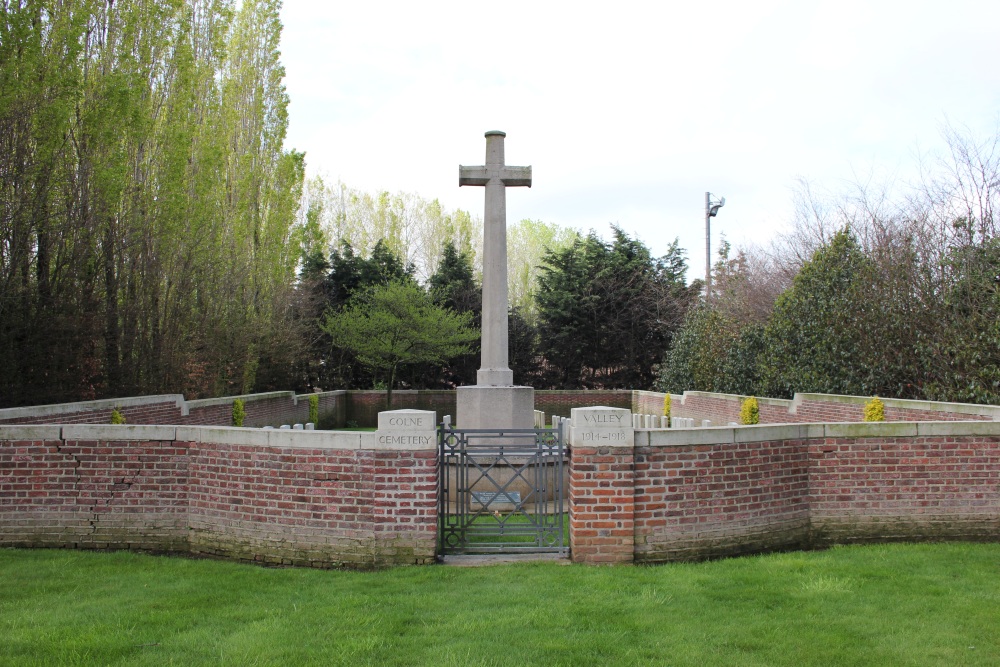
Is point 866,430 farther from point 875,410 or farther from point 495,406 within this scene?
point 495,406

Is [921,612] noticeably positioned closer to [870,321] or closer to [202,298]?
[870,321]

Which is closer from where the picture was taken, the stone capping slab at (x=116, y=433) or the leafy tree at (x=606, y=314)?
the stone capping slab at (x=116, y=433)

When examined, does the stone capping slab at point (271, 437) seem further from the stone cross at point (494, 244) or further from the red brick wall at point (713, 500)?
the stone cross at point (494, 244)

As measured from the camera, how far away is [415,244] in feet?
150

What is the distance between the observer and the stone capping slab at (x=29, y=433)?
6945 mm

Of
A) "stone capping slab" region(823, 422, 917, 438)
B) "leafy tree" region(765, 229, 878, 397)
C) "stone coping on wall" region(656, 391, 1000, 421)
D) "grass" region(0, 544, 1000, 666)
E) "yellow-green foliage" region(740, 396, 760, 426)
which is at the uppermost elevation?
"leafy tree" region(765, 229, 878, 397)

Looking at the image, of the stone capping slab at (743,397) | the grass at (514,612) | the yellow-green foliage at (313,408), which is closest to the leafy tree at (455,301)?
the yellow-green foliage at (313,408)

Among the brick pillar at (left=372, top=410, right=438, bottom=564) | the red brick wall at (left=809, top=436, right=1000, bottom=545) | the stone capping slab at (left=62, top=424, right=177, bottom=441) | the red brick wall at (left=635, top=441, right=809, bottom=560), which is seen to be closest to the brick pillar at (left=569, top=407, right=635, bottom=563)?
the red brick wall at (left=635, top=441, right=809, bottom=560)

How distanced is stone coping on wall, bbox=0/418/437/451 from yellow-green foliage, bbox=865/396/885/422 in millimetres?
7340

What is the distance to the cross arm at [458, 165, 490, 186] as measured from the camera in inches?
511

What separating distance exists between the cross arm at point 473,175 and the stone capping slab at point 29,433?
7.80 metres

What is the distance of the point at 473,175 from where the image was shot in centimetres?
1298

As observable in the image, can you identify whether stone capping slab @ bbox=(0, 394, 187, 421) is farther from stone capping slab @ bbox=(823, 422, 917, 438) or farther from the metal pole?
the metal pole

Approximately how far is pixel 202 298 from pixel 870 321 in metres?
15.4
